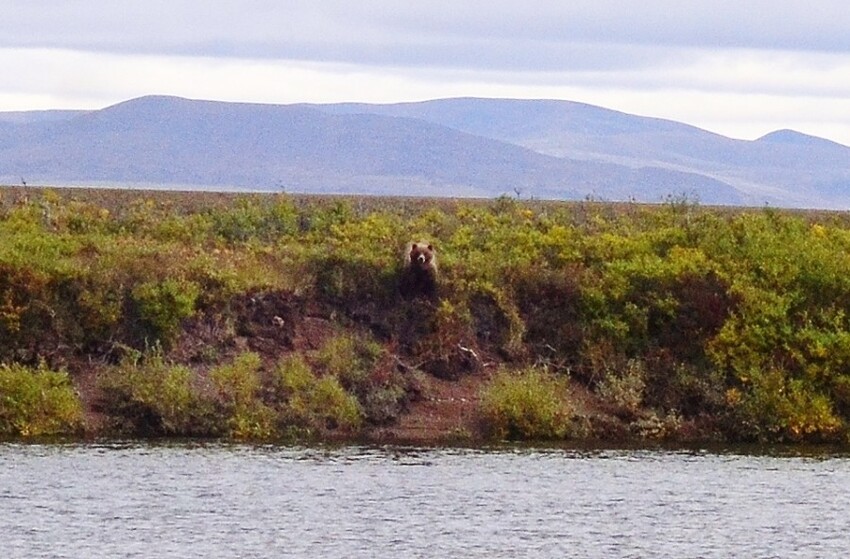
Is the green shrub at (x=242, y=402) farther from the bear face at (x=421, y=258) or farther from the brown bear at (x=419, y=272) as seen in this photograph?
the bear face at (x=421, y=258)

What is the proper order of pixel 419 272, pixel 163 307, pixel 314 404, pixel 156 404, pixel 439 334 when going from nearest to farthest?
pixel 156 404, pixel 314 404, pixel 163 307, pixel 439 334, pixel 419 272

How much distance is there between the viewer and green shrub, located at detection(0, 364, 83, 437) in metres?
39.6

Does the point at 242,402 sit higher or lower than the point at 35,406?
higher

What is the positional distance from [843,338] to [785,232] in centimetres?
548

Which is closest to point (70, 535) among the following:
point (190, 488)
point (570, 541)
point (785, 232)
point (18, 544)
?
point (18, 544)

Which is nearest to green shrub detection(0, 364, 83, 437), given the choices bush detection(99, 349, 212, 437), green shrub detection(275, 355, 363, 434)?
bush detection(99, 349, 212, 437)

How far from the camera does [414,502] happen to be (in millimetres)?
31859

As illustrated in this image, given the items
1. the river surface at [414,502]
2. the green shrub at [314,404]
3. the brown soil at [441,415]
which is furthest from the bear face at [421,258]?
the river surface at [414,502]

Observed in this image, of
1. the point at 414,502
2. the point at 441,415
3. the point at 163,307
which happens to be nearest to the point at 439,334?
the point at 441,415

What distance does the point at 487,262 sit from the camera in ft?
151

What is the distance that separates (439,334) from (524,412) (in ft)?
13.7

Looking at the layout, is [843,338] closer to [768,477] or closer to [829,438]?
[829,438]

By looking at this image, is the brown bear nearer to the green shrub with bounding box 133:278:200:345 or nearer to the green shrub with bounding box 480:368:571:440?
the green shrub with bounding box 480:368:571:440

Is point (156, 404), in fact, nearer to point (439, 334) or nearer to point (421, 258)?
point (439, 334)
